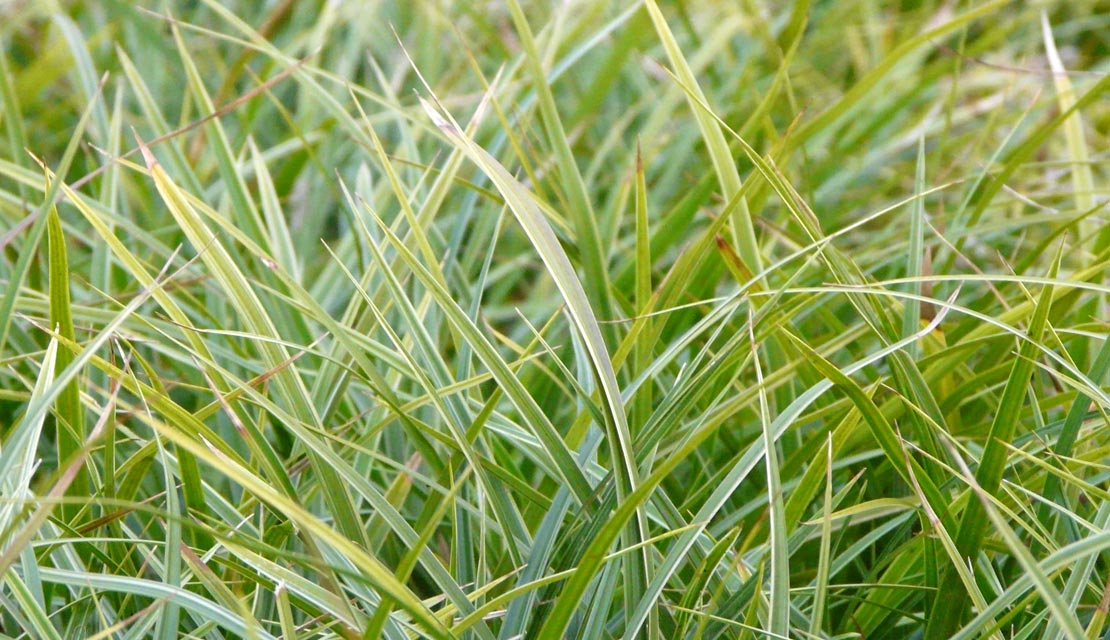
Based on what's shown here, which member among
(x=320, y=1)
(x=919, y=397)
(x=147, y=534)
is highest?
(x=320, y=1)

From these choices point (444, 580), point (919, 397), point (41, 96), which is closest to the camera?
point (444, 580)

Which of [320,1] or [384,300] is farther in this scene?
[320,1]

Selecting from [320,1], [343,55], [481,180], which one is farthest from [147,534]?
[320,1]

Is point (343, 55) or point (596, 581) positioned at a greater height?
point (343, 55)

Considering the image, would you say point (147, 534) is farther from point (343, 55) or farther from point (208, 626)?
point (343, 55)

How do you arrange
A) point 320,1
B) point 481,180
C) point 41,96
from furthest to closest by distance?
point 320,1 → point 41,96 → point 481,180

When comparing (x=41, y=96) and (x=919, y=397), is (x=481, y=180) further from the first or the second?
(x=41, y=96)
